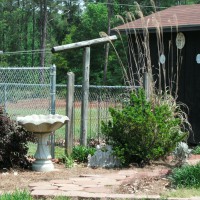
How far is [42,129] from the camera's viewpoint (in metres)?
8.07

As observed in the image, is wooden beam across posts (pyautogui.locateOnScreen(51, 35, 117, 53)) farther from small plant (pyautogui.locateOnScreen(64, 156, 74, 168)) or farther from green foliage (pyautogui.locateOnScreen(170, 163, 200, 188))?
green foliage (pyautogui.locateOnScreen(170, 163, 200, 188))

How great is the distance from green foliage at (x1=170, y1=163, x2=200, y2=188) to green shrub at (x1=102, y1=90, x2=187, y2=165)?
1.72 metres

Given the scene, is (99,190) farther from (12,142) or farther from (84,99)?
(84,99)

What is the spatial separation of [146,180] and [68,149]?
2383 millimetres

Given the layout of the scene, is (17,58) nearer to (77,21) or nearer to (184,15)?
(77,21)

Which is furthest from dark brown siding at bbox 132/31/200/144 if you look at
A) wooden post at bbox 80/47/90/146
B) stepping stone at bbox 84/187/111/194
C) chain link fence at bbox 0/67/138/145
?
stepping stone at bbox 84/187/111/194

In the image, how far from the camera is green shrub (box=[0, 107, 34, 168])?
8.01 meters

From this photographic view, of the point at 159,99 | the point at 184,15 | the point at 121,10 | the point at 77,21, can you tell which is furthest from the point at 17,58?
the point at 159,99

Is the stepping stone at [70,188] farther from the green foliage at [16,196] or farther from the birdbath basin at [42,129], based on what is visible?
the birdbath basin at [42,129]

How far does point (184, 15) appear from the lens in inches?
500

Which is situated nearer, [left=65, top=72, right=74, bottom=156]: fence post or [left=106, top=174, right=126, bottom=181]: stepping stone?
[left=106, top=174, right=126, bottom=181]: stepping stone

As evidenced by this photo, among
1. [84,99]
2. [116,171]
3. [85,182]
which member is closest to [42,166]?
[116,171]

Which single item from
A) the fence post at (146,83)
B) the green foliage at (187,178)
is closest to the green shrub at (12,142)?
the fence post at (146,83)

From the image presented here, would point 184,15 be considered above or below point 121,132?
above
